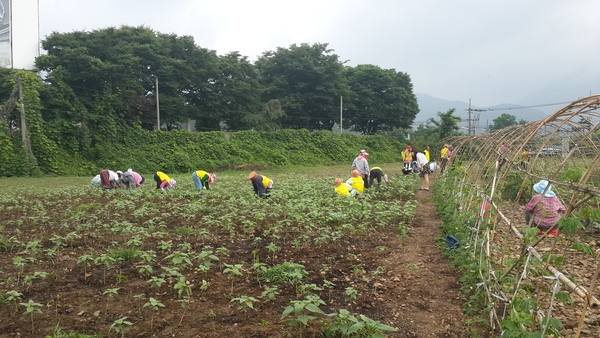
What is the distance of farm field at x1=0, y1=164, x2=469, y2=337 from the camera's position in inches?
155

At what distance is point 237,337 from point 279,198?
735cm

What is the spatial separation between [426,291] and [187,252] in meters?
3.33

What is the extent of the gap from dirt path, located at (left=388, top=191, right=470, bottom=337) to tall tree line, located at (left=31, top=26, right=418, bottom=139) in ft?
73.0

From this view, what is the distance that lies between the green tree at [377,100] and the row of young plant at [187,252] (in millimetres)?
32164

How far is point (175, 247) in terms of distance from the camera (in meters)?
6.56

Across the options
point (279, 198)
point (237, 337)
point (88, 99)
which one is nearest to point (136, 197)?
point (279, 198)

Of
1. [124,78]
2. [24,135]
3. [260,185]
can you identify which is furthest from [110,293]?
[124,78]

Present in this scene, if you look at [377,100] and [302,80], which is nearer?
[302,80]

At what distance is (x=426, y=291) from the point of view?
16.6 ft

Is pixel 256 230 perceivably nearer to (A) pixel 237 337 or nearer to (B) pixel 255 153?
(A) pixel 237 337

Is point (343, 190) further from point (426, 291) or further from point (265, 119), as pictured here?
point (265, 119)

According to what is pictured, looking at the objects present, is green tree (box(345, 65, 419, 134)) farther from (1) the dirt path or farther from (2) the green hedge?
(1) the dirt path

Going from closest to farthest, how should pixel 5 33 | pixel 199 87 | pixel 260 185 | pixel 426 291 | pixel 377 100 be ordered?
pixel 426 291, pixel 260 185, pixel 5 33, pixel 199 87, pixel 377 100

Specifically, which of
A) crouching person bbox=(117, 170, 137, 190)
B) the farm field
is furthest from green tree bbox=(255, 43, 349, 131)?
the farm field
